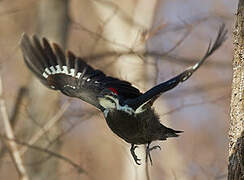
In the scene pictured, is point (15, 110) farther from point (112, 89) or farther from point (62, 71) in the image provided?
point (112, 89)

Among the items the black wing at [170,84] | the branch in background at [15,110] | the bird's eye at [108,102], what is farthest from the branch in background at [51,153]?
the black wing at [170,84]

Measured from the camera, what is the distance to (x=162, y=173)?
7027mm

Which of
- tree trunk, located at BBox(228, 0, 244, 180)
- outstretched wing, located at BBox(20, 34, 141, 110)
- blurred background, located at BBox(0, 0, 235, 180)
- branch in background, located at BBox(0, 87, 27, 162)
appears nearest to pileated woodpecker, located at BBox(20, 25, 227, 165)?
outstretched wing, located at BBox(20, 34, 141, 110)

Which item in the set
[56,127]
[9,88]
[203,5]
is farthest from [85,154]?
[9,88]

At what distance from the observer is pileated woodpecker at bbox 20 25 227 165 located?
14.9 feet

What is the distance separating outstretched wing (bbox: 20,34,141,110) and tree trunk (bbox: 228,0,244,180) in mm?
1528

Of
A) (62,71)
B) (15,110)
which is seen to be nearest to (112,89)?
(62,71)

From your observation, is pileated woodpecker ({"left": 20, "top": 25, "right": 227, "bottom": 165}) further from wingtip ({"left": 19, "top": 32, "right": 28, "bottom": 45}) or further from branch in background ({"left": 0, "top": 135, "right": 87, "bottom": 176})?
branch in background ({"left": 0, "top": 135, "right": 87, "bottom": 176})

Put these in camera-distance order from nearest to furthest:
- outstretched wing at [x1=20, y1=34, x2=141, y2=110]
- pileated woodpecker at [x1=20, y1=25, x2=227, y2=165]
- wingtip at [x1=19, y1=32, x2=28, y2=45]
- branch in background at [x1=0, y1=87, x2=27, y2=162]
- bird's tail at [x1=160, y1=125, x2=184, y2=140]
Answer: pileated woodpecker at [x1=20, y1=25, x2=227, y2=165] → bird's tail at [x1=160, y1=125, x2=184, y2=140] → outstretched wing at [x1=20, y1=34, x2=141, y2=110] → wingtip at [x1=19, y1=32, x2=28, y2=45] → branch in background at [x1=0, y1=87, x2=27, y2=162]

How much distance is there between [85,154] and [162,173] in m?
1.02

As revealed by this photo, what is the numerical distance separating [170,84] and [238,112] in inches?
23.9

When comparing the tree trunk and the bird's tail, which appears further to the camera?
the bird's tail

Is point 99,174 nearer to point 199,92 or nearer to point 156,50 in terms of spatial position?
point 199,92

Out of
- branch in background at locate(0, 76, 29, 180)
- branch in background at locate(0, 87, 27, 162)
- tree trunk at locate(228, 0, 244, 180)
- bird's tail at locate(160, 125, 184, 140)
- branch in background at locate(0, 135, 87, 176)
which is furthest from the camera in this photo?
branch in background at locate(0, 87, 27, 162)
